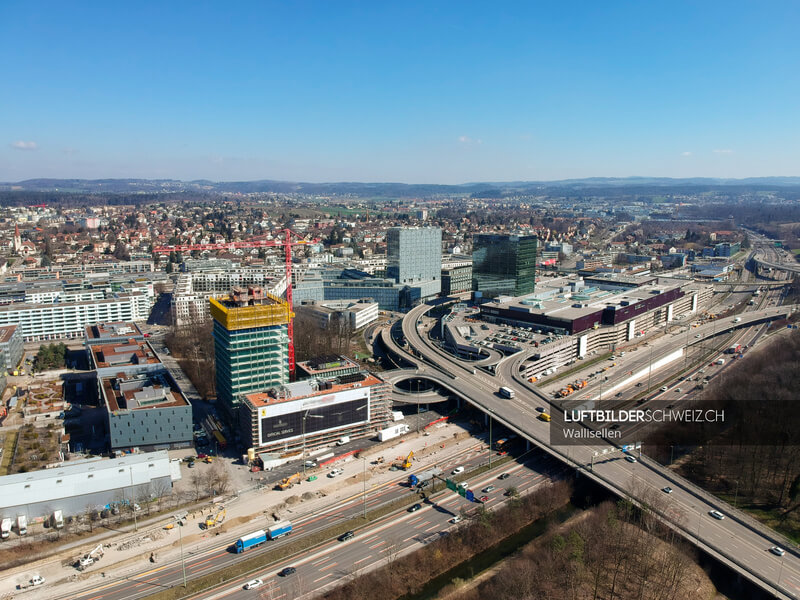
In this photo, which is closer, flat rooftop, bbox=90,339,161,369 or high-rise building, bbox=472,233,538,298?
flat rooftop, bbox=90,339,161,369

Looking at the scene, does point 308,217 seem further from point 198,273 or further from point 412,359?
point 412,359

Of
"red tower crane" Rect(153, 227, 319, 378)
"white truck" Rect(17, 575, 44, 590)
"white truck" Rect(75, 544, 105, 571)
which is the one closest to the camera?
"white truck" Rect(17, 575, 44, 590)

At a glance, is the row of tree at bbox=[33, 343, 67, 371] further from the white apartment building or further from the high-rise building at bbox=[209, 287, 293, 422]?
the high-rise building at bbox=[209, 287, 293, 422]

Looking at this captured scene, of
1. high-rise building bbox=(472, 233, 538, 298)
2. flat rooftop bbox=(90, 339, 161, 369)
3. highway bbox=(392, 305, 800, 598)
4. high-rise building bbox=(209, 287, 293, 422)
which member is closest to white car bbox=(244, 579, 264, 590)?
high-rise building bbox=(209, 287, 293, 422)

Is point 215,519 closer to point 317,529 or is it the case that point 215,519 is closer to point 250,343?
point 317,529

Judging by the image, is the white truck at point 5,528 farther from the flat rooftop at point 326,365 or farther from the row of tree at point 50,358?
the row of tree at point 50,358
